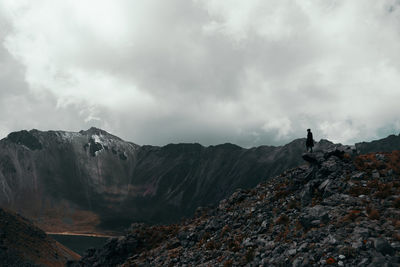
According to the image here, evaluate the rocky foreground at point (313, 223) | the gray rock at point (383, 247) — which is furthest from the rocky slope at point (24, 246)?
the gray rock at point (383, 247)

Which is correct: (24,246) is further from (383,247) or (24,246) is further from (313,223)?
(383,247)

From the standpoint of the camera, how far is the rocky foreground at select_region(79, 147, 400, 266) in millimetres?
21922

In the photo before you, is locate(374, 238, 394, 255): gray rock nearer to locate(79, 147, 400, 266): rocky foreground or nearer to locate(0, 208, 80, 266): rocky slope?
locate(79, 147, 400, 266): rocky foreground

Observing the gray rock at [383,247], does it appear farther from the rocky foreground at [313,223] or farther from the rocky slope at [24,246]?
the rocky slope at [24,246]

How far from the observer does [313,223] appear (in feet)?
87.9

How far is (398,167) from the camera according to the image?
A: 32.2 m

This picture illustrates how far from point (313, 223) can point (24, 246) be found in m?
156

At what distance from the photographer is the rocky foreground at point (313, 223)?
2192cm

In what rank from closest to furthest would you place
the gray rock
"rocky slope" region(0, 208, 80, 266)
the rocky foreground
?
the gray rock
the rocky foreground
"rocky slope" region(0, 208, 80, 266)

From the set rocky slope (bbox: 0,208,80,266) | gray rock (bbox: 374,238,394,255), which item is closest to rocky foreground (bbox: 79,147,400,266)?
gray rock (bbox: 374,238,394,255)

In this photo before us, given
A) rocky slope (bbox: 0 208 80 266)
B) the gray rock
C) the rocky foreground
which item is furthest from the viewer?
rocky slope (bbox: 0 208 80 266)

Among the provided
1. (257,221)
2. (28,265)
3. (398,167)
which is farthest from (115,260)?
(28,265)

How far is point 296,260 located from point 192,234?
81.3 feet

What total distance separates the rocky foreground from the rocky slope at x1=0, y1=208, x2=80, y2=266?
105659mm
